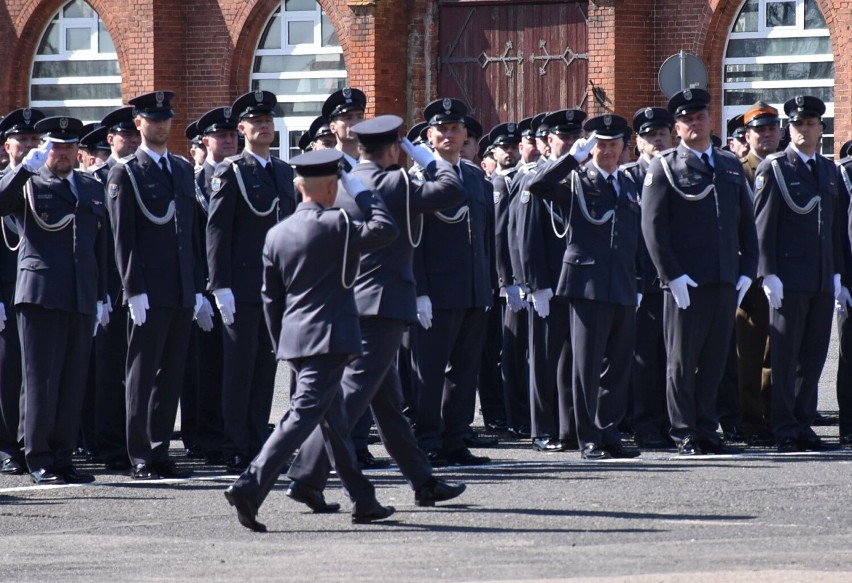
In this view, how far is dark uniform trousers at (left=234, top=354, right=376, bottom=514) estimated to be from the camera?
804 centimetres

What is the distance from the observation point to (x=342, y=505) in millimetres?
9094

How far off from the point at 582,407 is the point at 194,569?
395cm

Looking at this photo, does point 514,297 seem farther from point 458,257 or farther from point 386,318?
point 386,318

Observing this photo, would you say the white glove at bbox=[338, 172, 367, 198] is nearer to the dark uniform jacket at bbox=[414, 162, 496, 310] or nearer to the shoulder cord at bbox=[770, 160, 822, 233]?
the dark uniform jacket at bbox=[414, 162, 496, 310]

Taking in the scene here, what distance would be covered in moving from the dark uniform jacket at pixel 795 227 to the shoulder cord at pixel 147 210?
11.9 feet

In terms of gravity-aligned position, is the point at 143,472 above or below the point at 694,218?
below

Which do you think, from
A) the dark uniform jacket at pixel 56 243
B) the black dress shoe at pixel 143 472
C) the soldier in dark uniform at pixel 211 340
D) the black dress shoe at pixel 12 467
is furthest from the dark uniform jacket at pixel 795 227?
the black dress shoe at pixel 12 467

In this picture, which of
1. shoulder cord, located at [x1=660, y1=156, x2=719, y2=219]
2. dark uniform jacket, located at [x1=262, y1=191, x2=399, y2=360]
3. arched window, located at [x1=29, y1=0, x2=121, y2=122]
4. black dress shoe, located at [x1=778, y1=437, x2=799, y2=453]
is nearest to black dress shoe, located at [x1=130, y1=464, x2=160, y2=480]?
dark uniform jacket, located at [x1=262, y1=191, x2=399, y2=360]

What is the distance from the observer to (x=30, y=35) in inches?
1038

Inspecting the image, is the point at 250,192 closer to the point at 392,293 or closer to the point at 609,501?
the point at 392,293

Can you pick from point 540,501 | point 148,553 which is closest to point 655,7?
point 540,501

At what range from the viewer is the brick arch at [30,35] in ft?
83.6

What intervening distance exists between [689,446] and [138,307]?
343cm

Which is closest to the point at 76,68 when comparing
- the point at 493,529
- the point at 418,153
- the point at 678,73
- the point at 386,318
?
the point at 678,73
